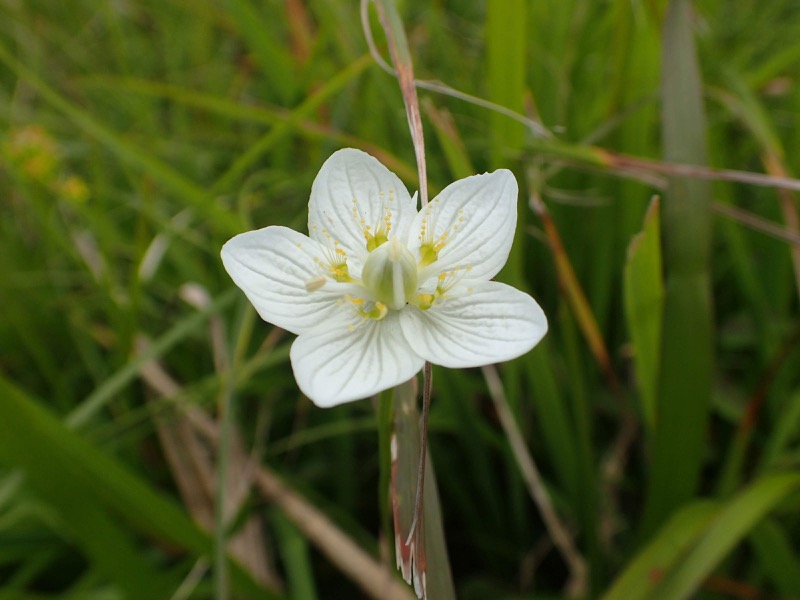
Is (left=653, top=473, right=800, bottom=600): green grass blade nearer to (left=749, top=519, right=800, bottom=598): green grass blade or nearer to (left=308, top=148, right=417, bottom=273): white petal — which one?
(left=749, top=519, right=800, bottom=598): green grass blade

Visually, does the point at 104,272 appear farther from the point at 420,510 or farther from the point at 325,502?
the point at 420,510

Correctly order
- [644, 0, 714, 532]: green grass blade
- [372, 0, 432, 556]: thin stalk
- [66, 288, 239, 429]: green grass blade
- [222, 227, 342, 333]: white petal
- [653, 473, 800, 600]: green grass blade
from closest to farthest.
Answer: [372, 0, 432, 556]: thin stalk
[222, 227, 342, 333]: white petal
[653, 473, 800, 600]: green grass blade
[644, 0, 714, 532]: green grass blade
[66, 288, 239, 429]: green grass blade

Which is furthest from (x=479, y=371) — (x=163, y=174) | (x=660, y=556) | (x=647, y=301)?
(x=163, y=174)

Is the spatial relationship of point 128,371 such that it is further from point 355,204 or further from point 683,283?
point 683,283

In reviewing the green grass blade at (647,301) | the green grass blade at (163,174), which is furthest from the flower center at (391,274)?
the green grass blade at (163,174)

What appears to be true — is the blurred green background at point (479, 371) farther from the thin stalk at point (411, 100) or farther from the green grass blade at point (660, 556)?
the thin stalk at point (411, 100)

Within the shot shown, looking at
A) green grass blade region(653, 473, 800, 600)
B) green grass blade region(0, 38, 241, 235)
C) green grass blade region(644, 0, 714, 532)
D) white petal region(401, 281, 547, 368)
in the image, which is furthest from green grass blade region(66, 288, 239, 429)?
green grass blade region(653, 473, 800, 600)
